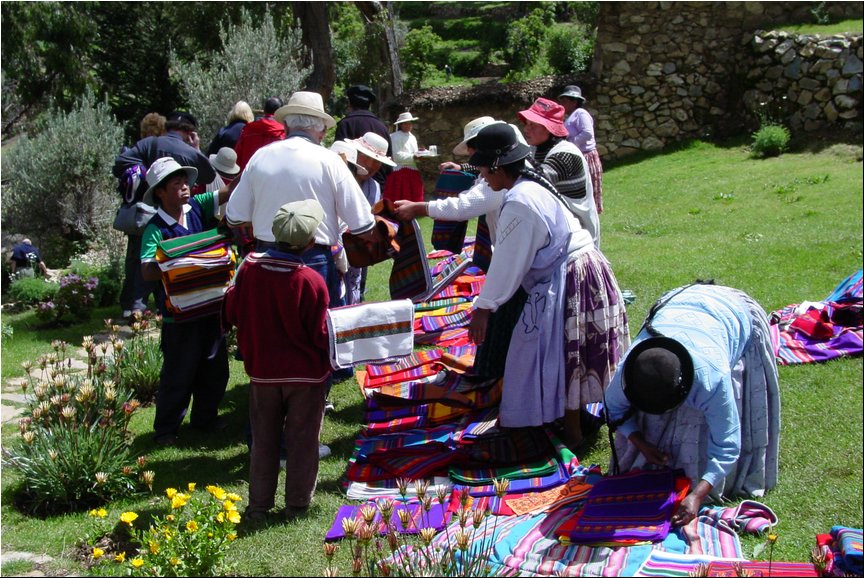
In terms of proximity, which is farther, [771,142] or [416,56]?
[416,56]

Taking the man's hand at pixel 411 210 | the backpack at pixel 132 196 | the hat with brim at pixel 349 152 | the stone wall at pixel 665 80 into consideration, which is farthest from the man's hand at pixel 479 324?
the stone wall at pixel 665 80

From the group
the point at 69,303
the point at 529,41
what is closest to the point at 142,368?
the point at 69,303

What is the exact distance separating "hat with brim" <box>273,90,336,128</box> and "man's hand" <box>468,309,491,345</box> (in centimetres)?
178

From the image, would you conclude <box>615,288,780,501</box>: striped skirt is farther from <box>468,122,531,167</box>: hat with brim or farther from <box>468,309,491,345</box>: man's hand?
<box>468,122,531,167</box>: hat with brim

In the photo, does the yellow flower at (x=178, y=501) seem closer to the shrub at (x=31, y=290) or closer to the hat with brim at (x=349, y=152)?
the hat with brim at (x=349, y=152)

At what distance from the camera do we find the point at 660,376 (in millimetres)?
3992

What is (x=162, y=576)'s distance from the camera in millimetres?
3682

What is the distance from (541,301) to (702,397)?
1.30m

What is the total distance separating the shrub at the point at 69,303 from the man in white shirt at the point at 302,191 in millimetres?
5385

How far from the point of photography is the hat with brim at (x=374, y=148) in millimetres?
6809

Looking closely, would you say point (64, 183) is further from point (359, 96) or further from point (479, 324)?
point (479, 324)

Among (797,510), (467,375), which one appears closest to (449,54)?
(467,375)

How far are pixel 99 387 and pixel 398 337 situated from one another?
2.04 metres

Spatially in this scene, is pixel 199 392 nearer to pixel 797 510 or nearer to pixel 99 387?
pixel 99 387
